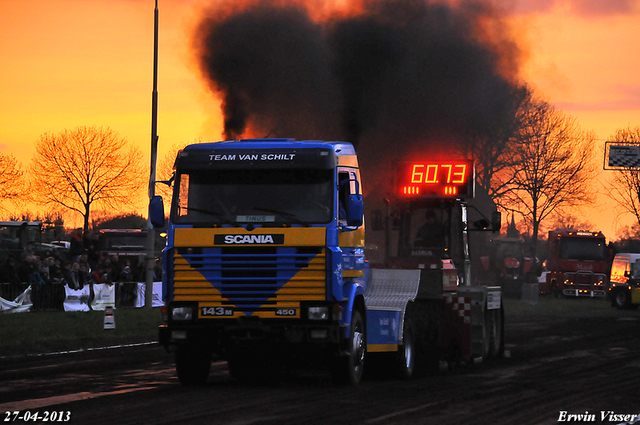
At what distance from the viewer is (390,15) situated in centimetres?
3356

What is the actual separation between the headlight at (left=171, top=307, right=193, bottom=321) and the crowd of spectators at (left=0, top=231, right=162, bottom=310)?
15394 mm

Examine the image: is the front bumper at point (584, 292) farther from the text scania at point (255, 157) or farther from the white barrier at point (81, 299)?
the text scania at point (255, 157)

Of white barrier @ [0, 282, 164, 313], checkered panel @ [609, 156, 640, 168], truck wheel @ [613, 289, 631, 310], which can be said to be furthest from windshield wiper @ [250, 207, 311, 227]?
checkered panel @ [609, 156, 640, 168]

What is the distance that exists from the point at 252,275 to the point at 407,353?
2.98 metres

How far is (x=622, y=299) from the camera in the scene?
1558 inches

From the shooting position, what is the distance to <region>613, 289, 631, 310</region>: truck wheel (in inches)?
1538

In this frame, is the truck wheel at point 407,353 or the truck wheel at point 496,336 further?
the truck wheel at point 496,336

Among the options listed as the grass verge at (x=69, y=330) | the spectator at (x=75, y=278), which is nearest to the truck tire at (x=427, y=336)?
the grass verge at (x=69, y=330)

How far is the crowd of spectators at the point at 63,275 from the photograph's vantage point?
88.6ft

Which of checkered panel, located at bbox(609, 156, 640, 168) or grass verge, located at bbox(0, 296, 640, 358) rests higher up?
checkered panel, located at bbox(609, 156, 640, 168)

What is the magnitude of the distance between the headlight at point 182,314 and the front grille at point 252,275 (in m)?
0.13

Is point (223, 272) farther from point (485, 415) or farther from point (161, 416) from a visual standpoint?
point (485, 415)

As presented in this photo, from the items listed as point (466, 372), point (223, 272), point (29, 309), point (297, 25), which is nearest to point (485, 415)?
point (223, 272)

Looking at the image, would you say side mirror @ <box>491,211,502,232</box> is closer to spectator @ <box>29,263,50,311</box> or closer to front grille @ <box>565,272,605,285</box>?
spectator @ <box>29,263,50,311</box>
